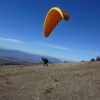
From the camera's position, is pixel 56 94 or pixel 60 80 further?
pixel 60 80

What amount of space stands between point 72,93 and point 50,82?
4.55 m

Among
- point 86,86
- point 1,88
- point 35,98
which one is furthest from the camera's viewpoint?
point 1,88

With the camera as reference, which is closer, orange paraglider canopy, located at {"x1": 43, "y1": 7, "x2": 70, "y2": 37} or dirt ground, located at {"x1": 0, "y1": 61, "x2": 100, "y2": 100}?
dirt ground, located at {"x1": 0, "y1": 61, "x2": 100, "y2": 100}

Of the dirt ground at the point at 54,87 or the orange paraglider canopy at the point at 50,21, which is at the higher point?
the orange paraglider canopy at the point at 50,21

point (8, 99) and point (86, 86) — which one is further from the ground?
point (86, 86)

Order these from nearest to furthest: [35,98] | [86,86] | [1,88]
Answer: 1. [35,98]
2. [86,86]
3. [1,88]

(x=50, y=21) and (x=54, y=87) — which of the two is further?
(x=54, y=87)

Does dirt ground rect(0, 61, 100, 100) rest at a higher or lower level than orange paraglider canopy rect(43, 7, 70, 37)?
lower

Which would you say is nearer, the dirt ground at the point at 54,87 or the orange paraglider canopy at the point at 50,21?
the dirt ground at the point at 54,87

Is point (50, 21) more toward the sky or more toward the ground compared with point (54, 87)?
more toward the sky

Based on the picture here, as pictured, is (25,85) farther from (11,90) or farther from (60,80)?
(60,80)

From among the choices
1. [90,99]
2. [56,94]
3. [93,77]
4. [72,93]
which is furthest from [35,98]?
[93,77]

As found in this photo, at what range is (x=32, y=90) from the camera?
21.9 m

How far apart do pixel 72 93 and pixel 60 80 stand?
467cm
